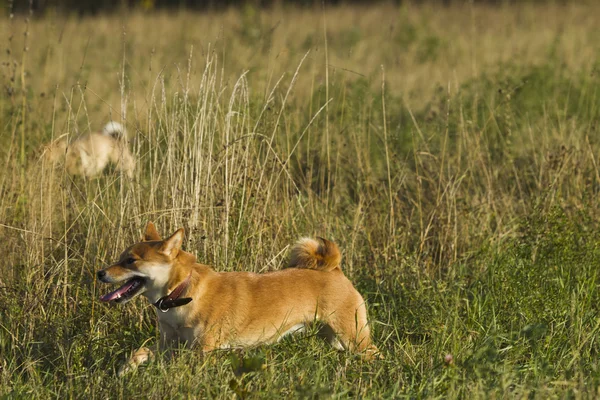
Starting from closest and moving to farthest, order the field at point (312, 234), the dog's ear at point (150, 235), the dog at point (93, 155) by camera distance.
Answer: the field at point (312, 234) → the dog's ear at point (150, 235) → the dog at point (93, 155)

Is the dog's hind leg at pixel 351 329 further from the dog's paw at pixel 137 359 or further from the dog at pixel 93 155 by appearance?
the dog at pixel 93 155

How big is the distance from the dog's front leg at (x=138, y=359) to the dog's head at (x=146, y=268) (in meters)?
0.28

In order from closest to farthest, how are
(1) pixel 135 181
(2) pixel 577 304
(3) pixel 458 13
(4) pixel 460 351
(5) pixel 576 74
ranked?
(4) pixel 460 351
(2) pixel 577 304
(1) pixel 135 181
(5) pixel 576 74
(3) pixel 458 13

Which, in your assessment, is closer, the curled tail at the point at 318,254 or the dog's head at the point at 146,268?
the dog's head at the point at 146,268

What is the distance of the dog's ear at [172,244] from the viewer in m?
4.30

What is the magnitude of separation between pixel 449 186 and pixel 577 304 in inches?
54.4

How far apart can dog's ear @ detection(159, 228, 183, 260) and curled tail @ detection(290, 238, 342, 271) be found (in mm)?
757

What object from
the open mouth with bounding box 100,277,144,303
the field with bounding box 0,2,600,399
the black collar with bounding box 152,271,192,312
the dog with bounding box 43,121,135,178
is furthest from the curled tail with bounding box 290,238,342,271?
the dog with bounding box 43,121,135,178

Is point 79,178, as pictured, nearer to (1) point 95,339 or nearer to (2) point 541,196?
(1) point 95,339

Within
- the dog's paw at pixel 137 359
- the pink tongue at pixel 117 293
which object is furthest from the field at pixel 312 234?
the pink tongue at pixel 117 293

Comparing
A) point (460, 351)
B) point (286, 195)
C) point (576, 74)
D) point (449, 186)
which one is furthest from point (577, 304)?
point (576, 74)

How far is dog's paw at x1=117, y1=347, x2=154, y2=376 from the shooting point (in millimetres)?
4203

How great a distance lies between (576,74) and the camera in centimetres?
985

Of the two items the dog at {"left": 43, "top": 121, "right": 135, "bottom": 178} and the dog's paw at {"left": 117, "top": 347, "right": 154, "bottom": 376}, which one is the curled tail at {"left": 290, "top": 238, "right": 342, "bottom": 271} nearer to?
the dog's paw at {"left": 117, "top": 347, "right": 154, "bottom": 376}
